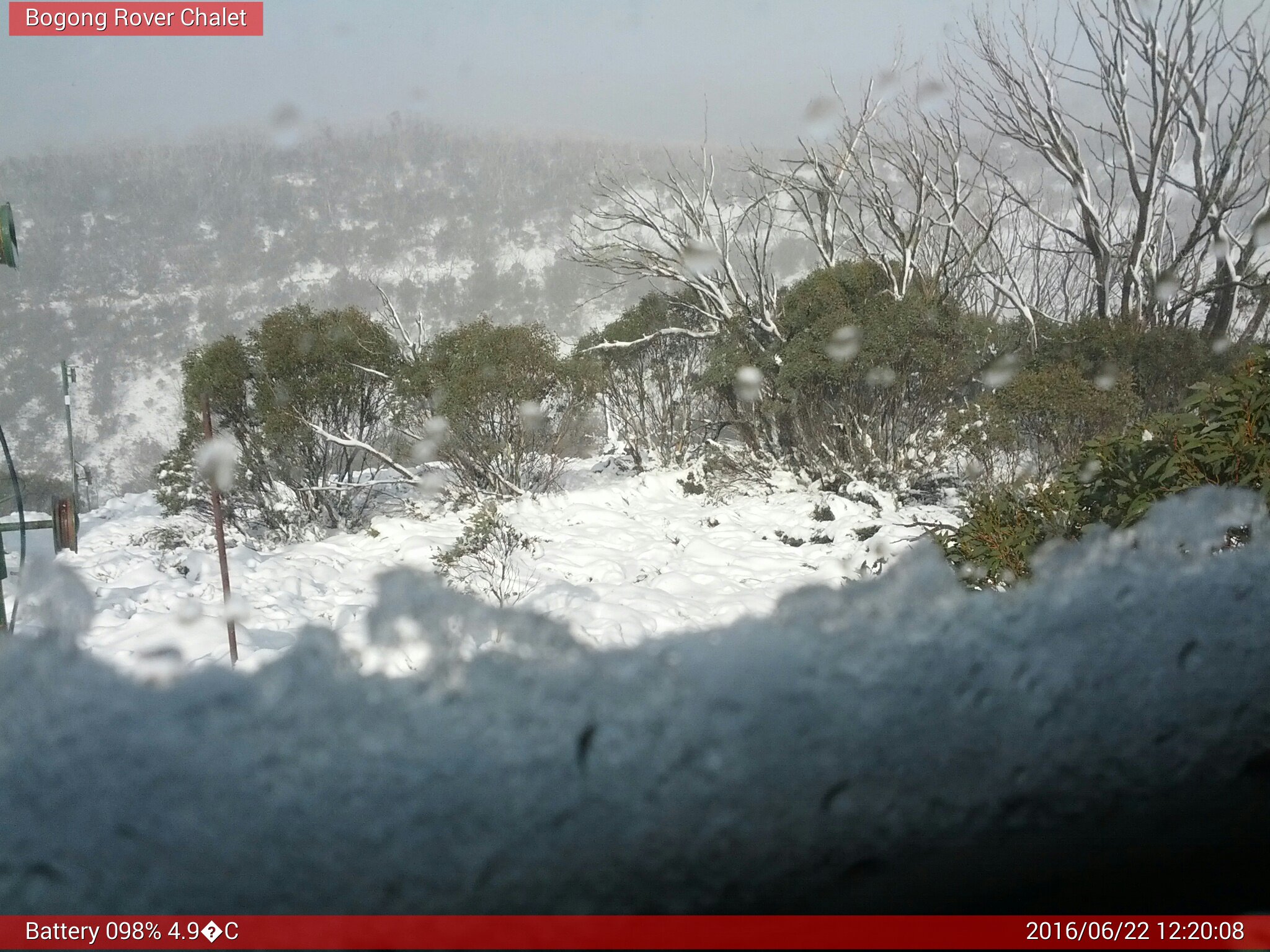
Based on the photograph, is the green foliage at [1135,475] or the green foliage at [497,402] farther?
the green foliage at [497,402]

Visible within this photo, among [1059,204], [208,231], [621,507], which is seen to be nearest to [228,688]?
[208,231]

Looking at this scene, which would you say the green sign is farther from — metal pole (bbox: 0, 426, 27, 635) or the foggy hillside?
metal pole (bbox: 0, 426, 27, 635)

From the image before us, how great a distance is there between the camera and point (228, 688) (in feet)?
1.61

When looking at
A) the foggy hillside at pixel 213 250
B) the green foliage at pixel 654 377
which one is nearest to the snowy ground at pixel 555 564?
the foggy hillside at pixel 213 250

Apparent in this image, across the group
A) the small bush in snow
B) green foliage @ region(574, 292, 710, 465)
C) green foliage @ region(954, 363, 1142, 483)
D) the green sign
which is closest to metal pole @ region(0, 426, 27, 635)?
the green sign

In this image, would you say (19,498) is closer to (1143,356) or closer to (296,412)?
(296,412)

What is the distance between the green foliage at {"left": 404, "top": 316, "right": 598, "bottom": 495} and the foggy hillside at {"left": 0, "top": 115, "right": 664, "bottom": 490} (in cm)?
21

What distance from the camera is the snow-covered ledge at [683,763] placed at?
18.2 inches

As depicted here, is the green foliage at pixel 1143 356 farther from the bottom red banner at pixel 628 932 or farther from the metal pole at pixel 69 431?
the metal pole at pixel 69 431

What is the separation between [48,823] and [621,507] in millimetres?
2630

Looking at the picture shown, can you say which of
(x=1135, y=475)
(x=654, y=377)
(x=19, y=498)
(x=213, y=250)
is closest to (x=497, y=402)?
(x=213, y=250)

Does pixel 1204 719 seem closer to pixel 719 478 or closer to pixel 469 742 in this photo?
pixel 469 742

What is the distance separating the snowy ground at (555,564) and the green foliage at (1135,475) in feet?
0.88

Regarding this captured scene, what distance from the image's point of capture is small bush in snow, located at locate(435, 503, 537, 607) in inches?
70.2
